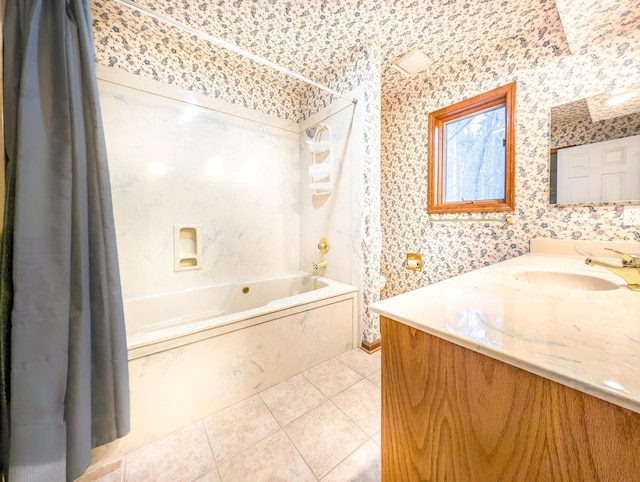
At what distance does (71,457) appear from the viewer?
2.86 feet

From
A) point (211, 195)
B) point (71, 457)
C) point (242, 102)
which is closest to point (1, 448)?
point (71, 457)

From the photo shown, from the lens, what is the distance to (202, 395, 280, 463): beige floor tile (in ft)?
3.56

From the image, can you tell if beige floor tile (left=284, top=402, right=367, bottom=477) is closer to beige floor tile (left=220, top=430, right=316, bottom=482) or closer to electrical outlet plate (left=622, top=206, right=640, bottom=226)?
beige floor tile (left=220, top=430, right=316, bottom=482)

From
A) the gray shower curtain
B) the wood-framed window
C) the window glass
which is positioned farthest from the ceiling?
the gray shower curtain

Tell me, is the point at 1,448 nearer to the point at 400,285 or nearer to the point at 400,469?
the point at 400,469

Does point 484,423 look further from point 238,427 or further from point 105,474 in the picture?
point 105,474

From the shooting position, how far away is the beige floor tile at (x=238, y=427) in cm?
109

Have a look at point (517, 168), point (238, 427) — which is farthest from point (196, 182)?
point (517, 168)

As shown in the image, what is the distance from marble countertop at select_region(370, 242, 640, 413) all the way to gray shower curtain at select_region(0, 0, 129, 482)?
1.10 m

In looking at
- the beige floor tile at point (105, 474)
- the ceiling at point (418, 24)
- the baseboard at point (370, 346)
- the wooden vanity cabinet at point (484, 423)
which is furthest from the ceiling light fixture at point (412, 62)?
the beige floor tile at point (105, 474)

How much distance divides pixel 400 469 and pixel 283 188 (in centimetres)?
226

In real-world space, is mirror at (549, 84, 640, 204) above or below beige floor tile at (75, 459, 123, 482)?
above

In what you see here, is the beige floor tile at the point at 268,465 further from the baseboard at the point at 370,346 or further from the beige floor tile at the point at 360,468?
the baseboard at the point at 370,346

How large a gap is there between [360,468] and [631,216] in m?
1.90
